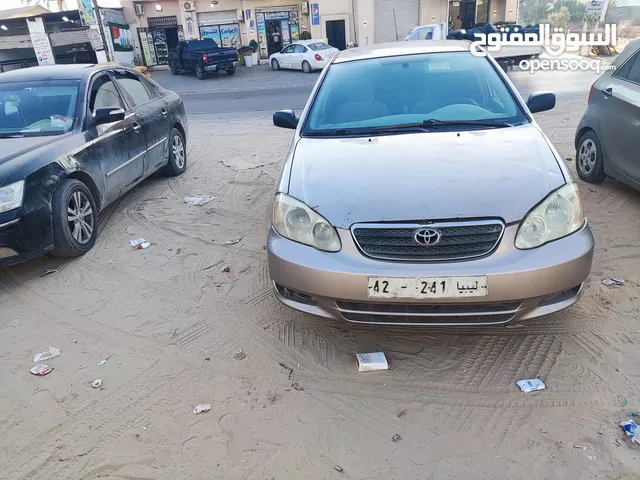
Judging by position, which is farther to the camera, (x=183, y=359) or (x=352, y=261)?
(x=183, y=359)

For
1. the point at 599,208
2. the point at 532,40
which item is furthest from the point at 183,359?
the point at 532,40

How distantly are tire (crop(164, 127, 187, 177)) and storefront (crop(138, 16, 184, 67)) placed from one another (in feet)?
90.1

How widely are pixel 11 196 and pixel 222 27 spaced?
30.5 m

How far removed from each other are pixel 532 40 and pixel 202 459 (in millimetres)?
21057

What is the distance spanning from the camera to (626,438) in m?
2.23

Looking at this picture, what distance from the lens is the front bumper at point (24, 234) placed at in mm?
3730

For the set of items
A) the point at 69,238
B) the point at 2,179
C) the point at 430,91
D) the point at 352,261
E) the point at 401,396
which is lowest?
the point at 401,396

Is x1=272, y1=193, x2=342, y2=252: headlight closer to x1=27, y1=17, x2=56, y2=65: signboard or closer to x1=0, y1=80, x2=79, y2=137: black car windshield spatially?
x1=0, y1=80, x2=79, y2=137: black car windshield

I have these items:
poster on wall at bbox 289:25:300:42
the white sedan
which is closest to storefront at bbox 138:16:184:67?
poster on wall at bbox 289:25:300:42

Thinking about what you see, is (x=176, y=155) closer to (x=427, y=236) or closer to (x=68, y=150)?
(x=68, y=150)

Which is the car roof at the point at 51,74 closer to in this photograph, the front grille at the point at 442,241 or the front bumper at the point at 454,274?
the front bumper at the point at 454,274

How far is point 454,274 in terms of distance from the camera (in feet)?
7.89

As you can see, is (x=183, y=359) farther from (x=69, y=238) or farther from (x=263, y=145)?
(x=263, y=145)

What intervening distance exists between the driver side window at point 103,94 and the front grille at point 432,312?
3884mm
